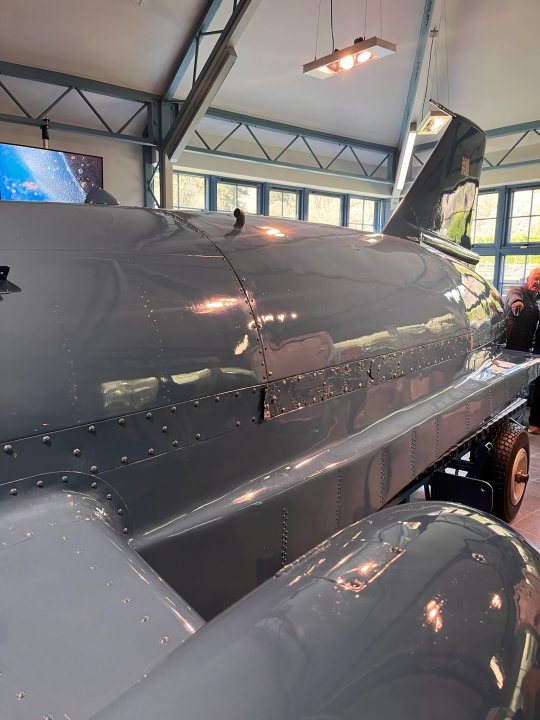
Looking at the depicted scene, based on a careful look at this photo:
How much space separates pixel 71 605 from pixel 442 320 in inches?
114

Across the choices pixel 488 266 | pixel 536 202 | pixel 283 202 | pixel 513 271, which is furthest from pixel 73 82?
pixel 513 271

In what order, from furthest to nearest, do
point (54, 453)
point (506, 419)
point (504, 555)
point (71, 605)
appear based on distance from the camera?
point (506, 419)
point (54, 453)
point (504, 555)
point (71, 605)

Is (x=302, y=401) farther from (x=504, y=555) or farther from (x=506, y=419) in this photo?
(x=506, y=419)

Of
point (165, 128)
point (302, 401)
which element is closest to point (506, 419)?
point (302, 401)

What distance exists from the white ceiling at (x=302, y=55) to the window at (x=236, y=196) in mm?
1602

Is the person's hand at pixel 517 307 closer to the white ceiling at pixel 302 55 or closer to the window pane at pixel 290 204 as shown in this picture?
the white ceiling at pixel 302 55

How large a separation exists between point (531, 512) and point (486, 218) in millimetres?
11273

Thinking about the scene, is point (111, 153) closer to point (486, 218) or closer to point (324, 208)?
point (324, 208)

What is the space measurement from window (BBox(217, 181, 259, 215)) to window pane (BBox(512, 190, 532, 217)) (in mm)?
6442

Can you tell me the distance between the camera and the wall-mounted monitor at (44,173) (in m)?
7.53

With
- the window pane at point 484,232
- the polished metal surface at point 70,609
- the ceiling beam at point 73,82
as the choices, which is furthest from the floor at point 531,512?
the window pane at point 484,232

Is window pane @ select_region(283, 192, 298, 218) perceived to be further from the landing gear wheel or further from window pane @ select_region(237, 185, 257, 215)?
the landing gear wheel

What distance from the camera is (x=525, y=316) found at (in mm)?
7062

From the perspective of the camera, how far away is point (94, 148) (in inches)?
348
